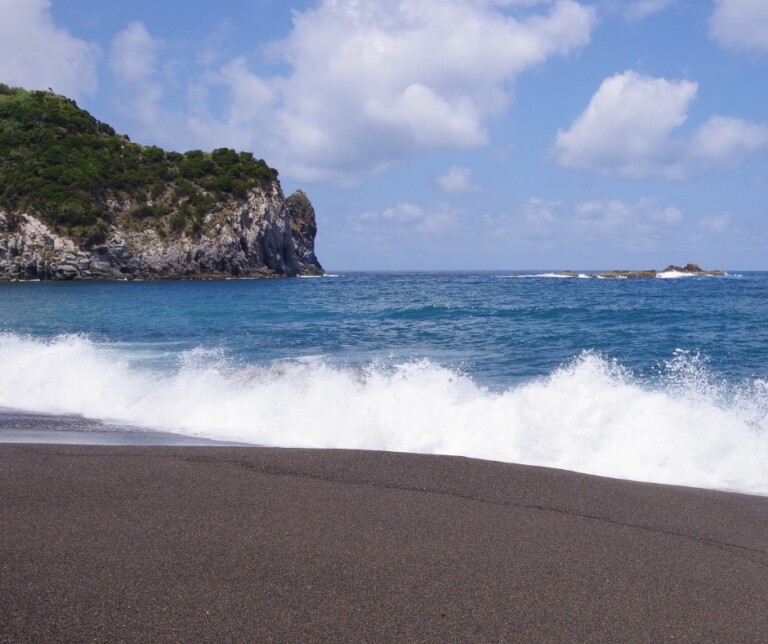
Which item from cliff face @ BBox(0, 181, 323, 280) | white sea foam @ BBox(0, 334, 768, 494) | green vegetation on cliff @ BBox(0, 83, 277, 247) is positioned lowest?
white sea foam @ BBox(0, 334, 768, 494)

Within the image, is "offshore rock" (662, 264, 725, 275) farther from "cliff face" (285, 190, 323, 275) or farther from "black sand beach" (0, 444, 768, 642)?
"black sand beach" (0, 444, 768, 642)

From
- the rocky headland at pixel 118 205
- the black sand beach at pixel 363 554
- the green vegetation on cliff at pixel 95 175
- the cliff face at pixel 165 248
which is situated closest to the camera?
the black sand beach at pixel 363 554

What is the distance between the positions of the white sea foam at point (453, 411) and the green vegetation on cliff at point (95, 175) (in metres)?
57.6

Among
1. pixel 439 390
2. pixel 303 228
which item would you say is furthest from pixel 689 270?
pixel 439 390

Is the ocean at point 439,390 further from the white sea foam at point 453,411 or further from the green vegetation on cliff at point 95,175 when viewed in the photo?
the green vegetation on cliff at point 95,175

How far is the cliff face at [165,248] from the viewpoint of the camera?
2459 inches

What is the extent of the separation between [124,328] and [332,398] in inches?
650

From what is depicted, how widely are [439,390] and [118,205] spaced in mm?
68005

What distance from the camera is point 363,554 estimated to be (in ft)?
15.3

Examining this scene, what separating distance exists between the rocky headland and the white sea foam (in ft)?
180

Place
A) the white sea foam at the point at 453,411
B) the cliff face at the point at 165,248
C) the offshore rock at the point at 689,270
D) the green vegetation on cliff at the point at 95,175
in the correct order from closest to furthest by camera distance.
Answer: the white sea foam at the point at 453,411
the cliff face at the point at 165,248
the green vegetation on cliff at the point at 95,175
the offshore rock at the point at 689,270

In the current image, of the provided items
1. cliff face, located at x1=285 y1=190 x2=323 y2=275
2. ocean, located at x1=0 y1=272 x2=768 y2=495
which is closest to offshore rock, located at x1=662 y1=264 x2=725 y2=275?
cliff face, located at x1=285 y1=190 x2=323 y2=275

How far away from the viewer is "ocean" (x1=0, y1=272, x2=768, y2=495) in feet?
29.8

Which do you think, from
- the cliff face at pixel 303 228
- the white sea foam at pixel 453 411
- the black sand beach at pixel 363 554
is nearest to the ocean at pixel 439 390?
the white sea foam at pixel 453 411
